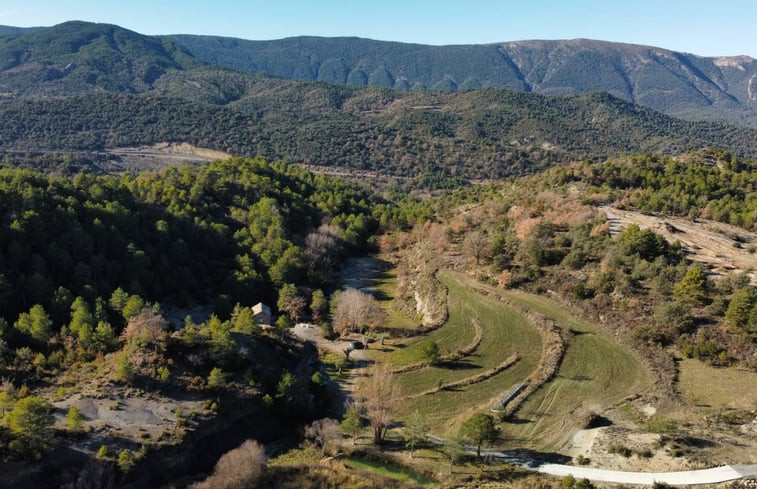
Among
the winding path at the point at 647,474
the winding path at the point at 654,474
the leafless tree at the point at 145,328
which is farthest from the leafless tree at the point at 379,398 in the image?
the leafless tree at the point at 145,328

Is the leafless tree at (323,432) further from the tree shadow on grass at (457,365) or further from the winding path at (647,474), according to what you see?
the tree shadow on grass at (457,365)

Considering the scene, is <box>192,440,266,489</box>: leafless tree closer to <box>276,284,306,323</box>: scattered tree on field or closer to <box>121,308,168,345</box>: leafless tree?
<box>121,308,168,345</box>: leafless tree

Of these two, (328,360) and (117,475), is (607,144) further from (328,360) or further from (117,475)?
(117,475)

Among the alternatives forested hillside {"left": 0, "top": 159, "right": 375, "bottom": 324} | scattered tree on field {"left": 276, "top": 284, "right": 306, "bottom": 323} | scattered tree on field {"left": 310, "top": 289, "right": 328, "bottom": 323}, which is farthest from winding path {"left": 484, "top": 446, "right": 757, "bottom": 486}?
forested hillside {"left": 0, "top": 159, "right": 375, "bottom": 324}

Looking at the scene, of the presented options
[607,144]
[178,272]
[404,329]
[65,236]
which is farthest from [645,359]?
[607,144]

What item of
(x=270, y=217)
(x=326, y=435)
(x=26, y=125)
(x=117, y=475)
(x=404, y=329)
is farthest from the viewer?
(x=26, y=125)

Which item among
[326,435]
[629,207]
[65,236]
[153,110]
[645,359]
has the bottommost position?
[326,435]
